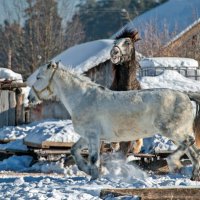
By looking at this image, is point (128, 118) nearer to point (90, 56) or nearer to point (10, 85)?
point (10, 85)

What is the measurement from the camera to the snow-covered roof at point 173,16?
47.0 metres

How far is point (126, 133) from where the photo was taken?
11.7 metres

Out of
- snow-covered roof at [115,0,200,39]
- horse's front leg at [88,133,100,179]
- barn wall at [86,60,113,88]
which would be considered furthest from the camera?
snow-covered roof at [115,0,200,39]

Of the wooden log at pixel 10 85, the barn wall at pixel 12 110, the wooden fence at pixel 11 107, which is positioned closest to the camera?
the wooden log at pixel 10 85

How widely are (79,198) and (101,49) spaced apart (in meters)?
19.0

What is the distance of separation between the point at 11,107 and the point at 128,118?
49.4 ft

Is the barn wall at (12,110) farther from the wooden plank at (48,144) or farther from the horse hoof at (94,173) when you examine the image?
the horse hoof at (94,173)

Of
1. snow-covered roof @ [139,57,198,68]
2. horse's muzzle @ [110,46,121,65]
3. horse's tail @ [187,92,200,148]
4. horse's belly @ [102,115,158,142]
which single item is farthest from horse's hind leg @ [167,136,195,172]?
snow-covered roof @ [139,57,198,68]

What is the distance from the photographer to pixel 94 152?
11.5 meters

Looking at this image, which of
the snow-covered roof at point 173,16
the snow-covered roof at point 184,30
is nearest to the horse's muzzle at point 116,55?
the snow-covered roof at point 184,30

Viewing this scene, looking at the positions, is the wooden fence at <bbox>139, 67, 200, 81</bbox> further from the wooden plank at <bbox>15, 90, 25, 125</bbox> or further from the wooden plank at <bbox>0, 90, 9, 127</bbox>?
the wooden plank at <bbox>0, 90, 9, 127</bbox>

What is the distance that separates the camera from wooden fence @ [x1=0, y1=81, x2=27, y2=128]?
26016 mm

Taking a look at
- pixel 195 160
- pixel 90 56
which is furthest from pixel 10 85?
pixel 195 160

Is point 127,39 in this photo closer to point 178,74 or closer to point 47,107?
point 47,107
